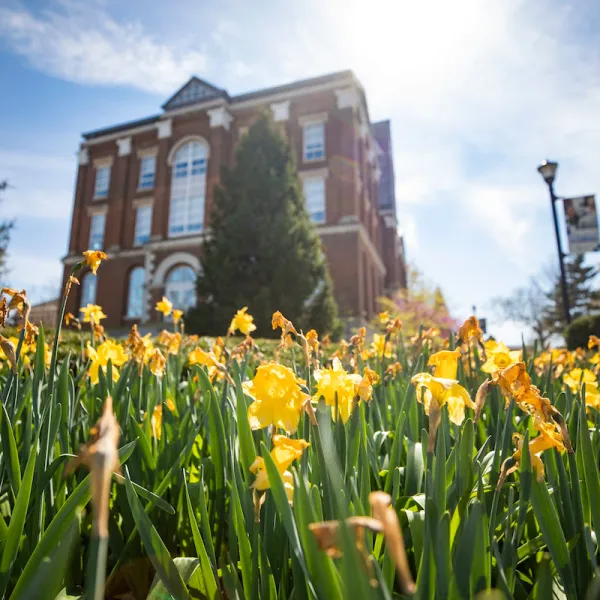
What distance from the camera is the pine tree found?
483 inches

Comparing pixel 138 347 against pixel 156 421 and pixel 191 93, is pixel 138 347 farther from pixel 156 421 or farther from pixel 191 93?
pixel 191 93

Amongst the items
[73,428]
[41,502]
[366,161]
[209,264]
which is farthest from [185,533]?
[366,161]

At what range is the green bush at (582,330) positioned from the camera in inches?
307

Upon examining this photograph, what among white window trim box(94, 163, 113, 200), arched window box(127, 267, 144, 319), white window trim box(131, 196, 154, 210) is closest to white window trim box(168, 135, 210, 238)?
white window trim box(131, 196, 154, 210)

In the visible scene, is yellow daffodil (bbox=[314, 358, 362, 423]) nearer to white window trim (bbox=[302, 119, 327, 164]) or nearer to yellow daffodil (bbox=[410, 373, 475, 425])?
yellow daffodil (bbox=[410, 373, 475, 425])

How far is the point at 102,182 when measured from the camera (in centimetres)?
2272

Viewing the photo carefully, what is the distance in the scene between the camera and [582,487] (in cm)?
93

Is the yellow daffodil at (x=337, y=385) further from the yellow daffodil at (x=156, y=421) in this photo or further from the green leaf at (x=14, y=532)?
the yellow daffodil at (x=156, y=421)

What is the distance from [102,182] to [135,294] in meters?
6.50

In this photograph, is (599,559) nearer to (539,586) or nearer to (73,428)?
(539,586)

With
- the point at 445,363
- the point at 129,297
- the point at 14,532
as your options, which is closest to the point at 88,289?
the point at 129,297

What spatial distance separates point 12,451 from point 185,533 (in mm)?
489

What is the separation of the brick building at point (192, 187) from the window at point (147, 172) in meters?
0.05

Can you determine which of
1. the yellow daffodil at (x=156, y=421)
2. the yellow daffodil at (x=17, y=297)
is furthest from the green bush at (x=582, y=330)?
the yellow daffodil at (x=17, y=297)
